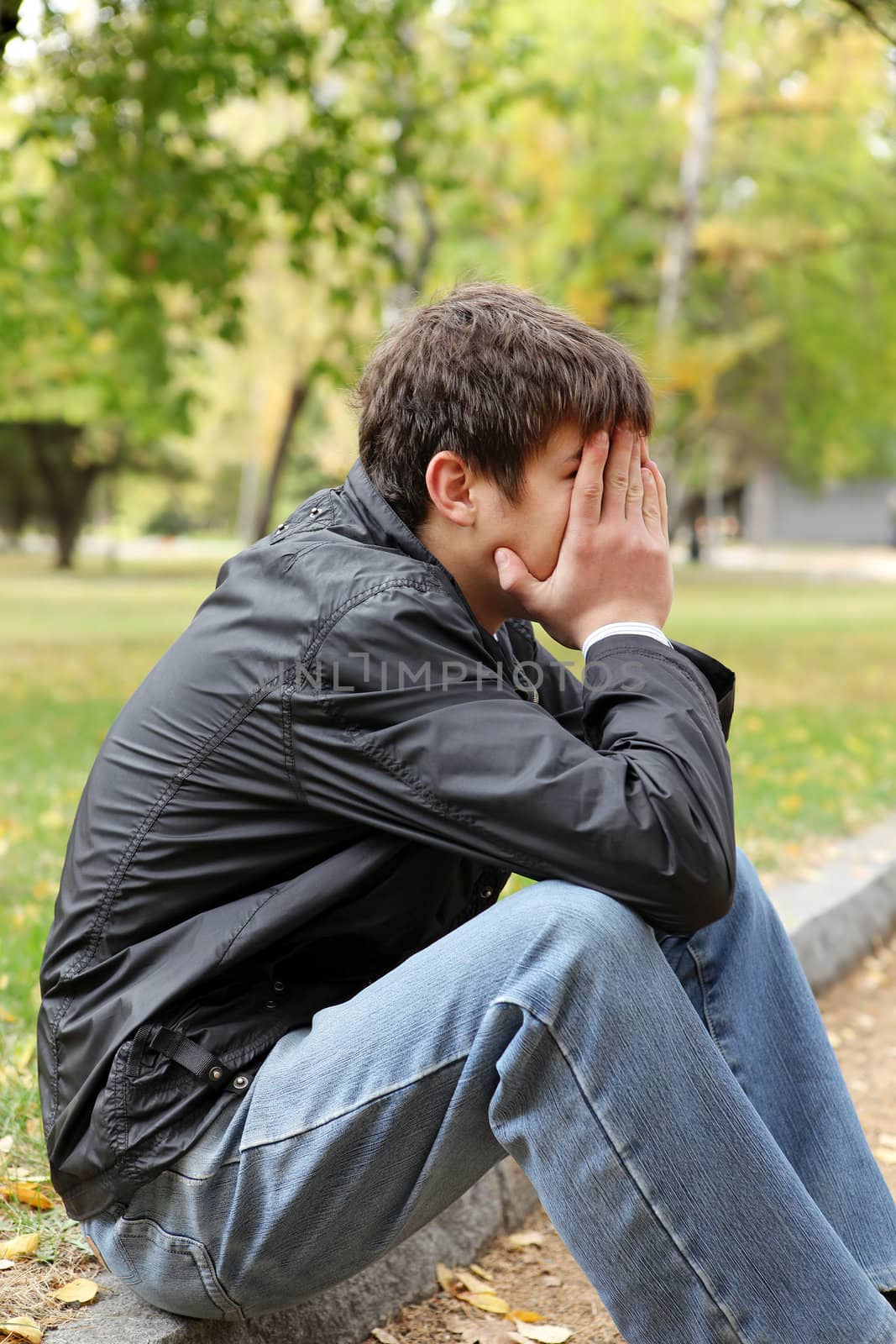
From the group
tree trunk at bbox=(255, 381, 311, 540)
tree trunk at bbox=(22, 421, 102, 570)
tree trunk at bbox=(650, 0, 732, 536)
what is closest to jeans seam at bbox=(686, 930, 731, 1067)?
tree trunk at bbox=(650, 0, 732, 536)

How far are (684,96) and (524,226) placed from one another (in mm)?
4094

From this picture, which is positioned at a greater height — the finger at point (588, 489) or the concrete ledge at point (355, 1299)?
the finger at point (588, 489)

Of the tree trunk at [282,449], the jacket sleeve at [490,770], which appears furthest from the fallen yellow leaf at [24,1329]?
the tree trunk at [282,449]

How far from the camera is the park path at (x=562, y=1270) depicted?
2.45 m

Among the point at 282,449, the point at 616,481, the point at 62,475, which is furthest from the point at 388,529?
the point at 62,475

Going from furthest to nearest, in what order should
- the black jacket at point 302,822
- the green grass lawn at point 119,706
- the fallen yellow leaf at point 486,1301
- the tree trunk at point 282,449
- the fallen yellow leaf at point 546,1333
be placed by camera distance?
the tree trunk at point 282,449, the green grass lawn at point 119,706, the fallen yellow leaf at point 486,1301, the fallen yellow leaf at point 546,1333, the black jacket at point 302,822

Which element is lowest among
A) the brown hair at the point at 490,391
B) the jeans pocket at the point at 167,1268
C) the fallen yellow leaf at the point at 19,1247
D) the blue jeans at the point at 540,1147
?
the fallen yellow leaf at the point at 19,1247

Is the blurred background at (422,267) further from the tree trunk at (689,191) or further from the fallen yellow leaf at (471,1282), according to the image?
the fallen yellow leaf at (471,1282)

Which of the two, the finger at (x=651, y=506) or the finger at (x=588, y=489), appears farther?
the finger at (x=651, y=506)

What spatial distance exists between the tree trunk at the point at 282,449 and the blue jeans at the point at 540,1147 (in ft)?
80.3

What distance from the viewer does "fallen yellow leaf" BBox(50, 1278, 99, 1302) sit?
209 centimetres

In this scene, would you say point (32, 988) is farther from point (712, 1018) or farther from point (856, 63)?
point (856, 63)

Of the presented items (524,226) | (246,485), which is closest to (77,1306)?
(524,226)

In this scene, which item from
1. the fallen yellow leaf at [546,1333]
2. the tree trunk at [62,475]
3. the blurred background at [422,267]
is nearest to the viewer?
the fallen yellow leaf at [546,1333]
